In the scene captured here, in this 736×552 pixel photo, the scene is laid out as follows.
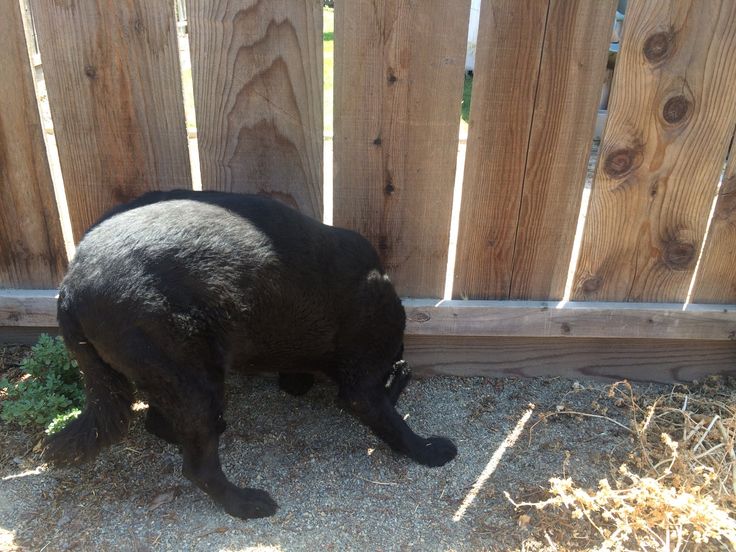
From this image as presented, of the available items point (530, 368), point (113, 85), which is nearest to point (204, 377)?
point (113, 85)

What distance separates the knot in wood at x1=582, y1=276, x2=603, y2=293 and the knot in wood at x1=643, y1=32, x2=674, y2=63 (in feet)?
3.27

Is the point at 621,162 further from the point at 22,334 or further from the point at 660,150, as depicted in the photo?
the point at 22,334

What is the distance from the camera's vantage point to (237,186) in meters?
2.73

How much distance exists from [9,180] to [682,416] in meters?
3.23

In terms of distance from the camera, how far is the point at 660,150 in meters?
2.61

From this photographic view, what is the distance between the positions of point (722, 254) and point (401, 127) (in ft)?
5.32

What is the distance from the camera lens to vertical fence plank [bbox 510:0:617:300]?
94.0 inches

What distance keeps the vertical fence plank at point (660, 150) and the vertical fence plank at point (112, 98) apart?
1825 millimetres

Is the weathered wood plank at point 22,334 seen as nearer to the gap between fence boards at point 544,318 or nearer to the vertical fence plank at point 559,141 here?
the gap between fence boards at point 544,318

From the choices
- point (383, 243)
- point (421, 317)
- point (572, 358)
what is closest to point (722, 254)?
point (572, 358)

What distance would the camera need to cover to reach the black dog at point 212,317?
2.01 metres

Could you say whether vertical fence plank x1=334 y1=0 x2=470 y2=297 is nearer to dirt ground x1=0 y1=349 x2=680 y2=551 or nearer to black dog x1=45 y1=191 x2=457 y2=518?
black dog x1=45 y1=191 x2=457 y2=518

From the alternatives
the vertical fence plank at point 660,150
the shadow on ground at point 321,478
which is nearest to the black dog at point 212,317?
the shadow on ground at point 321,478

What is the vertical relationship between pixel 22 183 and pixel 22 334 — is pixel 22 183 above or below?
above
